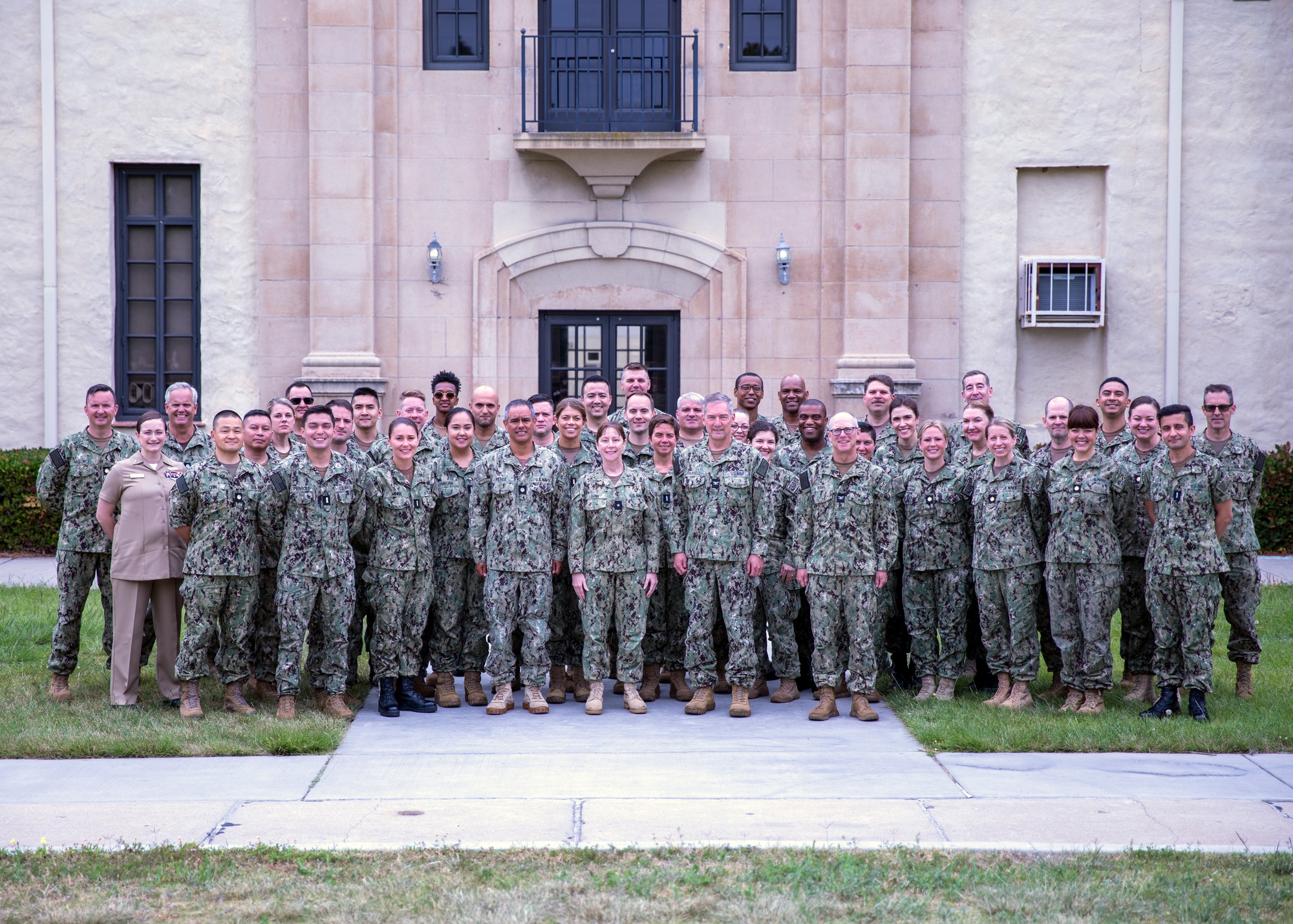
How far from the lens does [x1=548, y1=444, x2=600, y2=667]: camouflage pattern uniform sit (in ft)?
30.9

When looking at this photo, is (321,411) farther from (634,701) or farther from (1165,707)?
(1165,707)

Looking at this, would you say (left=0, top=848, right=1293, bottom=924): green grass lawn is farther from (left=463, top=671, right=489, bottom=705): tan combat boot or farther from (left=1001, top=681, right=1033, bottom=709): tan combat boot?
(left=463, top=671, right=489, bottom=705): tan combat boot

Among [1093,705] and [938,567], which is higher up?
[938,567]

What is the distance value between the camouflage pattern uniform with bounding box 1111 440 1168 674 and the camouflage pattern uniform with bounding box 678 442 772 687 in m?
2.47

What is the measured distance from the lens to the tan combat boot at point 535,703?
898cm

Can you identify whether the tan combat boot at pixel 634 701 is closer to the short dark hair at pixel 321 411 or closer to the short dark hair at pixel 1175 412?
the short dark hair at pixel 321 411

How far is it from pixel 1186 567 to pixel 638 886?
462cm

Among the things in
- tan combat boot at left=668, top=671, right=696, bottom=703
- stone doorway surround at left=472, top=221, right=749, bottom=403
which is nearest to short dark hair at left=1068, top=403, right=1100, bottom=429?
tan combat boot at left=668, top=671, right=696, bottom=703

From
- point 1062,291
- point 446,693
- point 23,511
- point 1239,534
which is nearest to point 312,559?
point 446,693

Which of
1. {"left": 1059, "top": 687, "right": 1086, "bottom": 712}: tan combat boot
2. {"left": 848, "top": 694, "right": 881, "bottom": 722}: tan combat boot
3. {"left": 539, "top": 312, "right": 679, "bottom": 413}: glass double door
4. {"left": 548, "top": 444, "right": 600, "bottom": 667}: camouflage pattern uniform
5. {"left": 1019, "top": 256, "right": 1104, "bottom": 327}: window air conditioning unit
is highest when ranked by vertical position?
{"left": 1019, "top": 256, "right": 1104, "bottom": 327}: window air conditioning unit

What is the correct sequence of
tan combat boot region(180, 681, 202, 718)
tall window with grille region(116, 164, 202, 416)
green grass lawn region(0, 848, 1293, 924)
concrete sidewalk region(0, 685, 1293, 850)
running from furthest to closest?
tall window with grille region(116, 164, 202, 416) → tan combat boot region(180, 681, 202, 718) → concrete sidewalk region(0, 685, 1293, 850) → green grass lawn region(0, 848, 1293, 924)

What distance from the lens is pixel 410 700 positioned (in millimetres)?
9055

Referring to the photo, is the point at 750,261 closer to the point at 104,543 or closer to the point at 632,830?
the point at 104,543

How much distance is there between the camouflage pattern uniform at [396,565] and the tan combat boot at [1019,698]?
3.92 m
